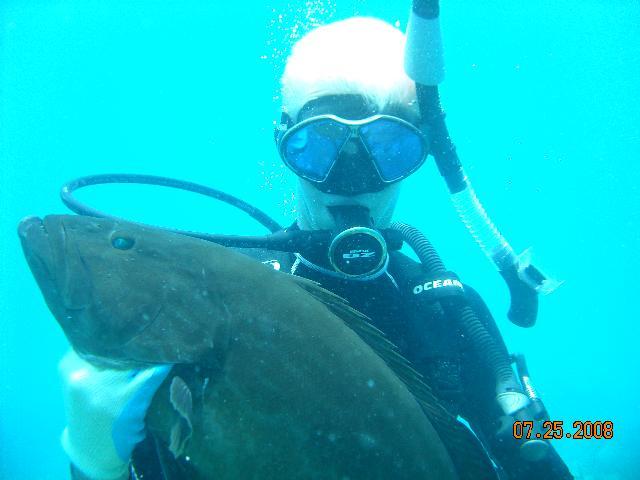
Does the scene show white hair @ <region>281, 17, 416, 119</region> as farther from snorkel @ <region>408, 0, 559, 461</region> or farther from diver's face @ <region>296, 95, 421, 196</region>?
snorkel @ <region>408, 0, 559, 461</region>

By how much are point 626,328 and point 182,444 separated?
52817 millimetres

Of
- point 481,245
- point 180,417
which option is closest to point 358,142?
point 481,245

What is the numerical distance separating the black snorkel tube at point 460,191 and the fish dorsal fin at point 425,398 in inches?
60.2

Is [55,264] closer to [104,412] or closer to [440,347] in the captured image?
[104,412]

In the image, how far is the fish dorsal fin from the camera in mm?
1789

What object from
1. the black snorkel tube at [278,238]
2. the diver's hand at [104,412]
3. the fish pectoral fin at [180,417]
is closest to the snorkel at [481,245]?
the black snorkel tube at [278,238]

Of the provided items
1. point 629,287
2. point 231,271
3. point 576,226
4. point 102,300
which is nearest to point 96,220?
point 102,300

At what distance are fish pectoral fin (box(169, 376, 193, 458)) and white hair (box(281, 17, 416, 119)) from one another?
2.40m

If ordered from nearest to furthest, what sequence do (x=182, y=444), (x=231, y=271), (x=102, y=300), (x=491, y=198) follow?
(x=182, y=444) → (x=102, y=300) → (x=231, y=271) → (x=491, y=198)

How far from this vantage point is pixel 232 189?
4281 centimetres

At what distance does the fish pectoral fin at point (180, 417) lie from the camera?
53.9 inches

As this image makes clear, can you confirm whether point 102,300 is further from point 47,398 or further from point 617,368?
point 617,368

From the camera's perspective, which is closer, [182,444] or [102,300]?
[182,444]

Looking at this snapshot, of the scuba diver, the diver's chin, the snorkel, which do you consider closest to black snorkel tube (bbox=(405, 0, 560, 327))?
the snorkel
